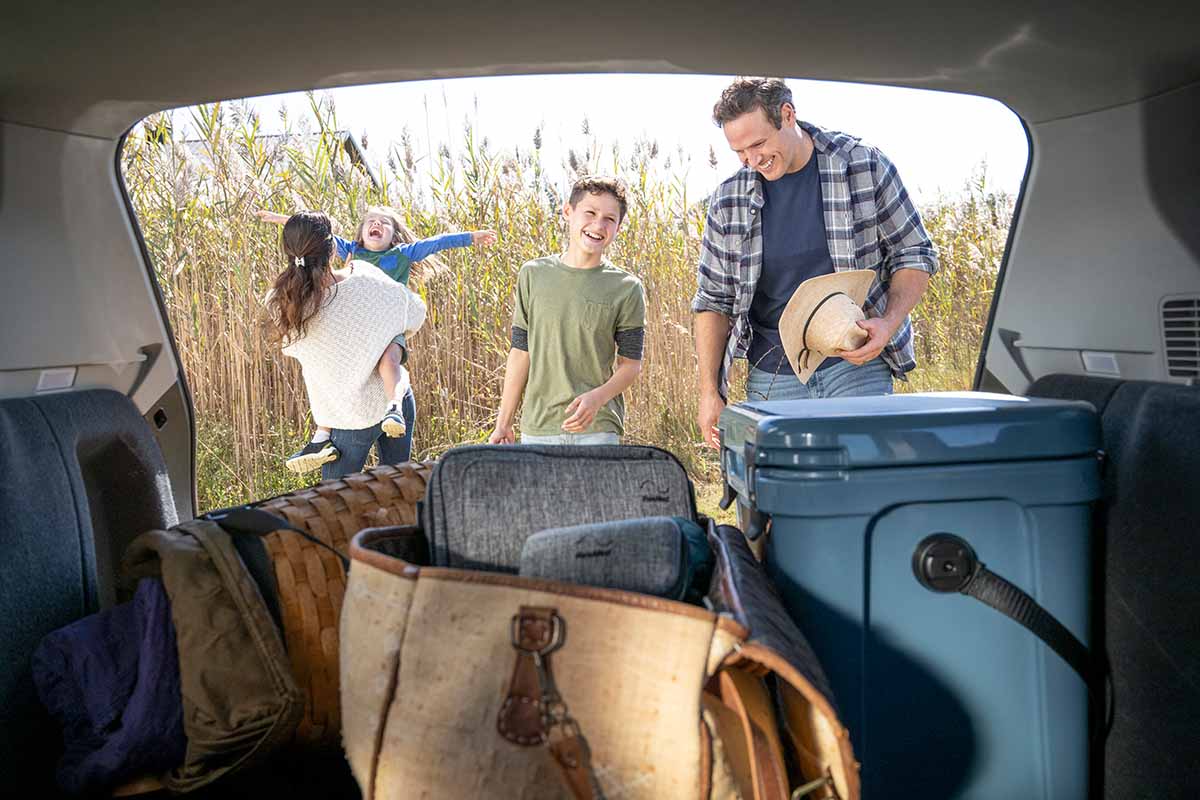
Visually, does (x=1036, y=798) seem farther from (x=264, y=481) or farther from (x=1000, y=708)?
(x=264, y=481)

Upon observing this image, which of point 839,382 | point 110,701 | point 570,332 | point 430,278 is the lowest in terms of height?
point 110,701

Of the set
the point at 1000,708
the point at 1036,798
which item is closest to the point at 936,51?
the point at 1000,708

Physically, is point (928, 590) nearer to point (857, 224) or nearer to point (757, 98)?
point (857, 224)

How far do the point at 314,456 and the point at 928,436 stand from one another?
264 cm

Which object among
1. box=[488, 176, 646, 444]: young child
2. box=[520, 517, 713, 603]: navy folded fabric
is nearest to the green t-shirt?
box=[488, 176, 646, 444]: young child

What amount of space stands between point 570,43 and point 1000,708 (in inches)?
51.0

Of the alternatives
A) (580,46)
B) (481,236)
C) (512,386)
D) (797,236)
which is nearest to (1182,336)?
(797,236)

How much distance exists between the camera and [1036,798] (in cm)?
154

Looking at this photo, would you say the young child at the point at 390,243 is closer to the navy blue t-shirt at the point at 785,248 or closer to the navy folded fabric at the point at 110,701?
the navy blue t-shirt at the point at 785,248

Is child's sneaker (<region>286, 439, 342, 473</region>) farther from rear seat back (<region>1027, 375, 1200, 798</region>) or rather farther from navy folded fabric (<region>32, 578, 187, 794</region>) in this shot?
rear seat back (<region>1027, 375, 1200, 798</region>)

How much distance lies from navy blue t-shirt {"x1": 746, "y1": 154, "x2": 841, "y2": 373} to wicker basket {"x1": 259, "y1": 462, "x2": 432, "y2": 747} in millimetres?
1071

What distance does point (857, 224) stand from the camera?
250cm

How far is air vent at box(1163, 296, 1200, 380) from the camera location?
5.45 feet

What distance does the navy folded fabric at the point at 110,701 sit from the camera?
160cm
